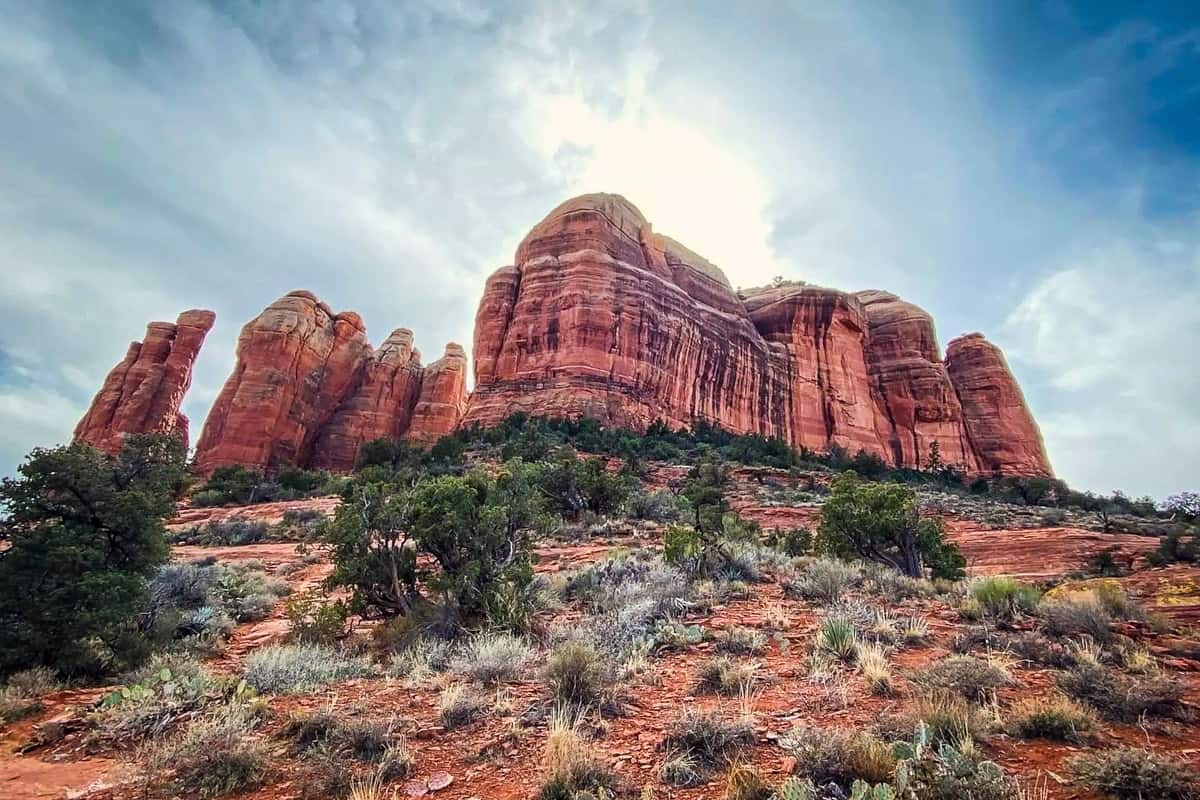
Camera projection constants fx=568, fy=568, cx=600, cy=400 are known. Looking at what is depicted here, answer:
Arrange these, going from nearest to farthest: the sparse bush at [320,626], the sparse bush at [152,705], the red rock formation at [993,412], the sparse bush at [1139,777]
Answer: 1. the sparse bush at [1139,777]
2. the sparse bush at [152,705]
3. the sparse bush at [320,626]
4. the red rock formation at [993,412]

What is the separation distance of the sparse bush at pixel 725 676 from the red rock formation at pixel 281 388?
4981 cm

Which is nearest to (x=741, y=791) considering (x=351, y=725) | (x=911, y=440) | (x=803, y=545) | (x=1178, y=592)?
(x=351, y=725)

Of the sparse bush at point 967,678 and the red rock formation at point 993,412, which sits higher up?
the red rock formation at point 993,412

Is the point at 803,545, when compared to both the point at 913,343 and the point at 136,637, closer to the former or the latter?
the point at 136,637

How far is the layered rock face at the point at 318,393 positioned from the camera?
48.0 meters

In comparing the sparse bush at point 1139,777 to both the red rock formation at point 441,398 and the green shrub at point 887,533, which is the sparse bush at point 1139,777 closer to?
the green shrub at point 887,533

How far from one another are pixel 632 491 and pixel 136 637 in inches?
751

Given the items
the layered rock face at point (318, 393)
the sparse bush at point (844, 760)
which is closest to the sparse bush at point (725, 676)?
the sparse bush at point (844, 760)

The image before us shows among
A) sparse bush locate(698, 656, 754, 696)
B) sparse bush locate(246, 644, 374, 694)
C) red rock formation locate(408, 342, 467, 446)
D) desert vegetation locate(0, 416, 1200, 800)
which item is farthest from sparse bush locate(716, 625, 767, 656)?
red rock formation locate(408, 342, 467, 446)

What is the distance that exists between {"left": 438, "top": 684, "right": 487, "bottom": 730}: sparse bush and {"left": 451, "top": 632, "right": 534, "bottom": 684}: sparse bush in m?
0.58

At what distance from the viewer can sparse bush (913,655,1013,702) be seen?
4645mm

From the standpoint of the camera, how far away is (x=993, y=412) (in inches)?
2340

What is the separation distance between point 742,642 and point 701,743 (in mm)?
2521

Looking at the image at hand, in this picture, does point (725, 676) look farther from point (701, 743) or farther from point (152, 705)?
point (152, 705)
